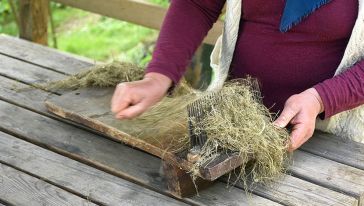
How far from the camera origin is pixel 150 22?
121 inches

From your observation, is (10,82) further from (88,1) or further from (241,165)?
(88,1)

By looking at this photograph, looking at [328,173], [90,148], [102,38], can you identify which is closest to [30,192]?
[90,148]

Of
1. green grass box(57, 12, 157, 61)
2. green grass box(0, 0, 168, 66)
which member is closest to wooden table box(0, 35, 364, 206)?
green grass box(0, 0, 168, 66)

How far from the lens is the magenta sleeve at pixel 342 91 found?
5.25 feet

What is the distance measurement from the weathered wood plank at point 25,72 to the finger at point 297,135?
3.28ft

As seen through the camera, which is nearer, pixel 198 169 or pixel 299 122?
pixel 198 169

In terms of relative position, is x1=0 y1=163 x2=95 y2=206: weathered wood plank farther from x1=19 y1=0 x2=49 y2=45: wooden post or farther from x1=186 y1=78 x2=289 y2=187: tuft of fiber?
x1=19 y1=0 x2=49 y2=45: wooden post

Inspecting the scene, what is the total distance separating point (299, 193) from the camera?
4.88 feet

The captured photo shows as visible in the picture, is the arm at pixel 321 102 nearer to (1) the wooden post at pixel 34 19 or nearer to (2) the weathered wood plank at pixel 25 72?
(2) the weathered wood plank at pixel 25 72

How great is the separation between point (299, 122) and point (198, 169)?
12.9 inches

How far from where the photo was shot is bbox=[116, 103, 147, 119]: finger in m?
1.59

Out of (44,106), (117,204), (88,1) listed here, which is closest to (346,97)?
(117,204)

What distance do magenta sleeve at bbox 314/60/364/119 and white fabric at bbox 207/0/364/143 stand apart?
0.05 metres

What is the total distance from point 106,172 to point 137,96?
0.22m
